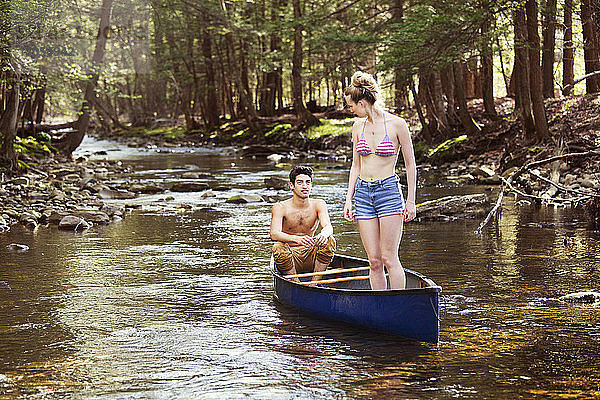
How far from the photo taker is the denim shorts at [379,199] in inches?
242

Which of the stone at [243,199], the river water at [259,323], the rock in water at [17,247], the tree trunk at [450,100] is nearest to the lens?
the river water at [259,323]

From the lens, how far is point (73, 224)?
13633mm

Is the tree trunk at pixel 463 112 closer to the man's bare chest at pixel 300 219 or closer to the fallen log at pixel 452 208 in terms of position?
the fallen log at pixel 452 208

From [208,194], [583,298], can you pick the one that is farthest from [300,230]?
[208,194]

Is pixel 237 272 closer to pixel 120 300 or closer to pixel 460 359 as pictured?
pixel 120 300

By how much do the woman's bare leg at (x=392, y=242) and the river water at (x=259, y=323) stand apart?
0.56 meters

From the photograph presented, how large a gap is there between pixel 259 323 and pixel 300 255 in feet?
3.35

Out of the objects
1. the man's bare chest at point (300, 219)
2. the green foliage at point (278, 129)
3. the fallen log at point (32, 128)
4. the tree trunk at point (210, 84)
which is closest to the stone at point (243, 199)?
the man's bare chest at point (300, 219)

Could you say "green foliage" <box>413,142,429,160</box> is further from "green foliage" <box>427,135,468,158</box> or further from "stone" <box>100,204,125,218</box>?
"stone" <box>100,204,125,218</box>

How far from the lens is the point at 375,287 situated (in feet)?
21.8

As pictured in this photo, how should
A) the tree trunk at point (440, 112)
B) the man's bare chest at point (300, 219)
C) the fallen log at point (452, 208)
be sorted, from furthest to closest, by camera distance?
the tree trunk at point (440, 112)
the fallen log at point (452, 208)
the man's bare chest at point (300, 219)

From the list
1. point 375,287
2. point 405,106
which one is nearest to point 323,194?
point 375,287

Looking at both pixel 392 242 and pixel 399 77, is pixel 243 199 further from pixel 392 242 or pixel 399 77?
pixel 392 242

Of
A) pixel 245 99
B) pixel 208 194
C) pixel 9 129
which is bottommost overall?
pixel 208 194
